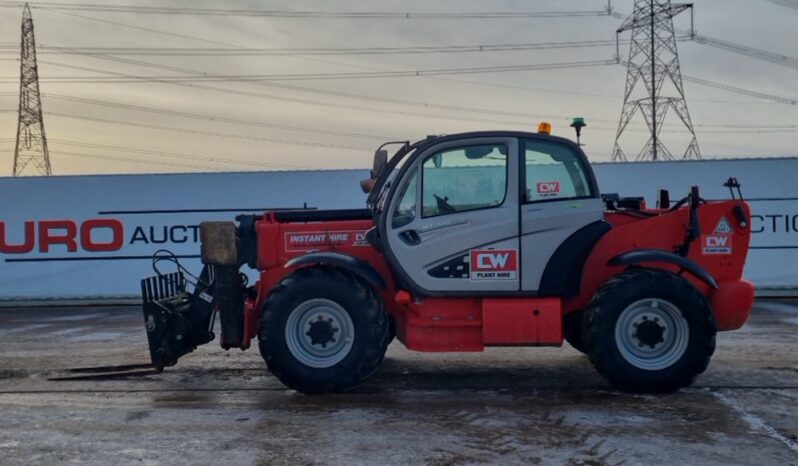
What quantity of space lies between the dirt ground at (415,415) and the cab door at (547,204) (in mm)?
1190

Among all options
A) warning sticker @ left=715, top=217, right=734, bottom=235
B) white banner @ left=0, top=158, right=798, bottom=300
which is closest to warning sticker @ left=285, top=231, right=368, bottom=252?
warning sticker @ left=715, top=217, right=734, bottom=235

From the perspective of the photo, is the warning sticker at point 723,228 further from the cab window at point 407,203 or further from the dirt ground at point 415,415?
the cab window at point 407,203

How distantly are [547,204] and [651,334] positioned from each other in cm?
139

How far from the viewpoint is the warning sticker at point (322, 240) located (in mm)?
7703

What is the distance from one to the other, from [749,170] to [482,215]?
981 centimetres

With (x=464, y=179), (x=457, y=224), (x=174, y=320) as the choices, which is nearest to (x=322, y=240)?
(x=457, y=224)

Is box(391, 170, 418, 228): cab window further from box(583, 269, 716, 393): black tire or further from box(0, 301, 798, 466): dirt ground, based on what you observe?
box(583, 269, 716, 393): black tire

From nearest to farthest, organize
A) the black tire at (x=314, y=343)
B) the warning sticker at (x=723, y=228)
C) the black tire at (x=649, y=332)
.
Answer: the black tire at (x=649, y=332)
the black tire at (x=314, y=343)
the warning sticker at (x=723, y=228)

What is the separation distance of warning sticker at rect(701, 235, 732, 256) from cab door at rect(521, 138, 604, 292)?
102cm

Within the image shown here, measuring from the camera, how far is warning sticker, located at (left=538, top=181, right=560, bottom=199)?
7.25m

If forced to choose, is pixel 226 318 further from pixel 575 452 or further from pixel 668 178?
pixel 668 178

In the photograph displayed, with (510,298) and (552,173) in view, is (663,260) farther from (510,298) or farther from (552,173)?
(510,298)

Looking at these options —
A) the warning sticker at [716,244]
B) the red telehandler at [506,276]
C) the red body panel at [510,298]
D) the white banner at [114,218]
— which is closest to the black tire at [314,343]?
the red telehandler at [506,276]

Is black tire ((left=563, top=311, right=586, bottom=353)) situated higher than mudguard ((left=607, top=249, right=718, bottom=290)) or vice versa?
mudguard ((left=607, top=249, right=718, bottom=290))
